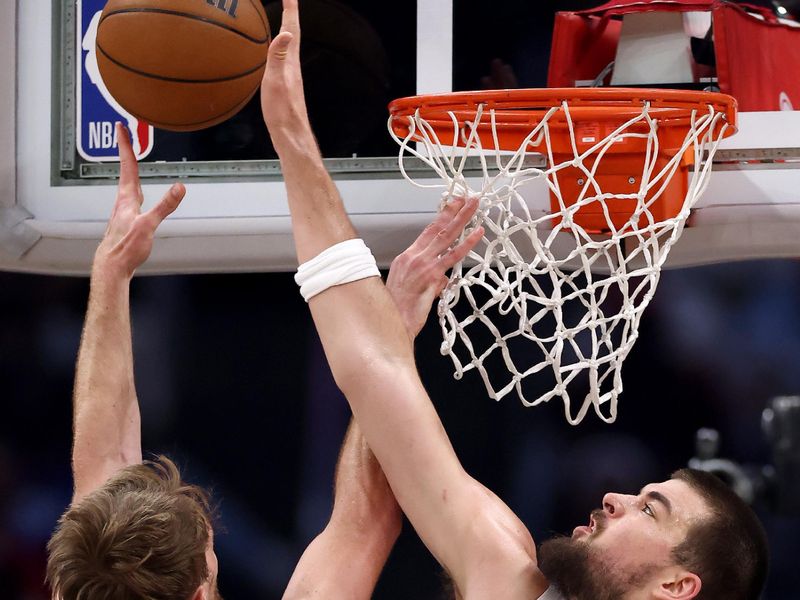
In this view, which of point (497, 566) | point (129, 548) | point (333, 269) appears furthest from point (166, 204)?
point (497, 566)

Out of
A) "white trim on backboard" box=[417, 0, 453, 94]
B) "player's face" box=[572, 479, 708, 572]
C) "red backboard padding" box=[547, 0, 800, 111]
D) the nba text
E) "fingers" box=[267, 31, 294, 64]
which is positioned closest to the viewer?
"fingers" box=[267, 31, 294, 64]

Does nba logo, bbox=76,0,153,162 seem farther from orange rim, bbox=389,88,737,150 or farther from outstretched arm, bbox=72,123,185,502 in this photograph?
orange rim, bbox=389,88,737,150

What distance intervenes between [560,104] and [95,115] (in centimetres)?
135

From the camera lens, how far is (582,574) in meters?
1.99

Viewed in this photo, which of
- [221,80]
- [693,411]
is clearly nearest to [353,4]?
[221,80]

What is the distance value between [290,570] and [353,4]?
1537mm

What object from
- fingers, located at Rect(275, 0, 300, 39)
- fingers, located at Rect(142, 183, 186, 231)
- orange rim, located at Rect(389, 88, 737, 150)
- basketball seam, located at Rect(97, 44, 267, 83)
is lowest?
fingers, located at Rect(142, 183, 186, 231)

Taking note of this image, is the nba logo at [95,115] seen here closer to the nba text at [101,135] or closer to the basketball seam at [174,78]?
the nba text at [101,135]

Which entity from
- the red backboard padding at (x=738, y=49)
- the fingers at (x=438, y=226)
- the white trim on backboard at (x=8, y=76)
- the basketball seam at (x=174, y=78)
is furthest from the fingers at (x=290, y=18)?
the white trim on backboard at (x=8, y=76)

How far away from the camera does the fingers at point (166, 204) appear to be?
2.23 metres

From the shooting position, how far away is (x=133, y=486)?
5.74 feet

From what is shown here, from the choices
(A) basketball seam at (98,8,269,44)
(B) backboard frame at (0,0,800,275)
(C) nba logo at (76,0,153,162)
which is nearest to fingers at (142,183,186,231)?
(A) basketball seam at (98,8,269,44)

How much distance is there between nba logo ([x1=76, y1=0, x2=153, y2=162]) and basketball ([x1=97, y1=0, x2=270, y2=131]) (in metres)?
0.64

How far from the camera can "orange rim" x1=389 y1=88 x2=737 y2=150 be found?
216cm
